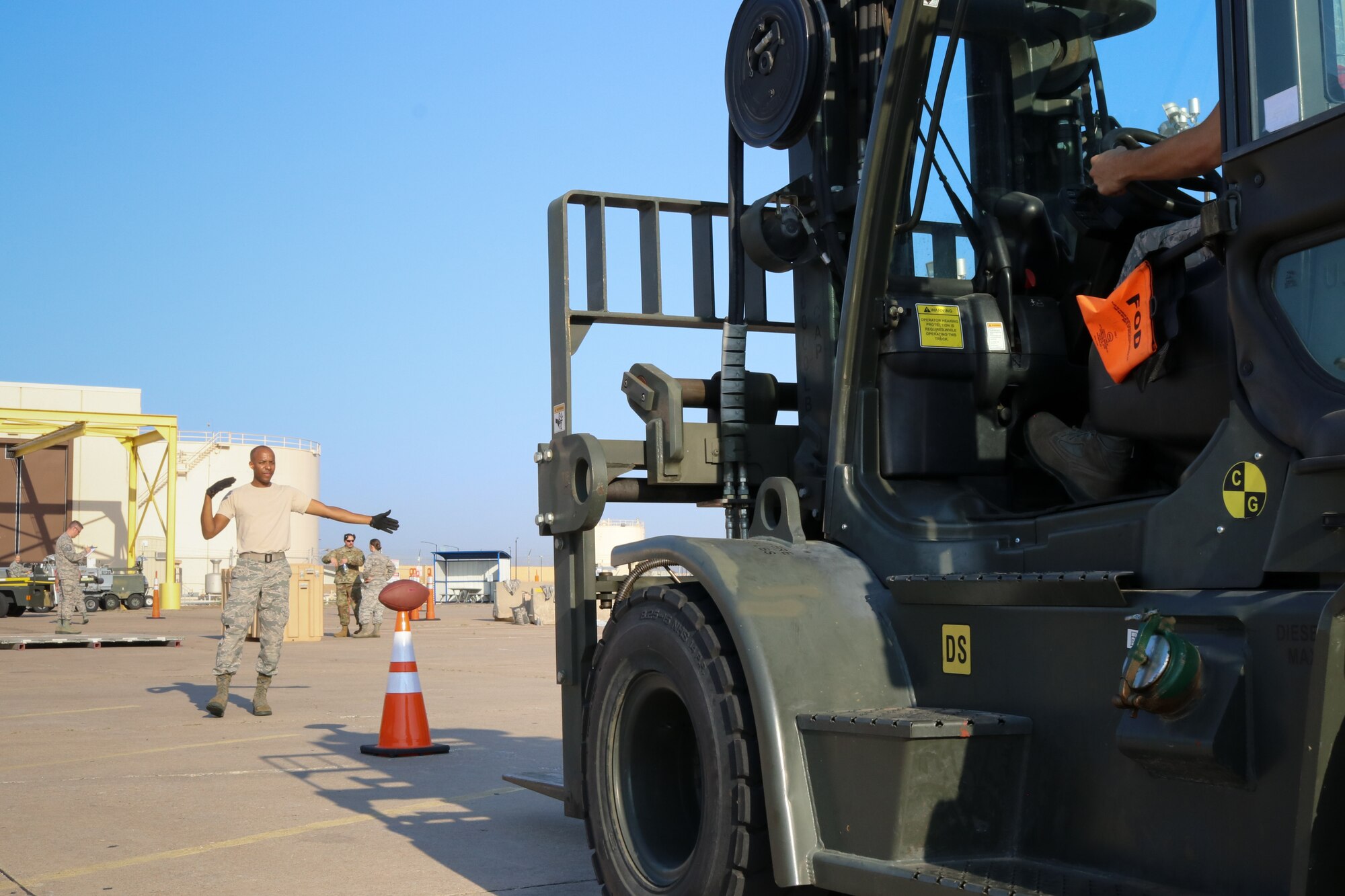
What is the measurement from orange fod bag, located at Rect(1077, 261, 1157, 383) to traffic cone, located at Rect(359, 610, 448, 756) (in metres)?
5.84

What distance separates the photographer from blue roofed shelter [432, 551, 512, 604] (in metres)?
53.8

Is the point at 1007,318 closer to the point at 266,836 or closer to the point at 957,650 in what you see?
the point at 957,650

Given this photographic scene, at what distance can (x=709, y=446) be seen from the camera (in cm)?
489

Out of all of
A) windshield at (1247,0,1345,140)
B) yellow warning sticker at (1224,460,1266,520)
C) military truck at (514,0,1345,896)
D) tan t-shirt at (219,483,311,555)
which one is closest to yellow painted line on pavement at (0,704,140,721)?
tan t-shirt at (219,483,311,555)

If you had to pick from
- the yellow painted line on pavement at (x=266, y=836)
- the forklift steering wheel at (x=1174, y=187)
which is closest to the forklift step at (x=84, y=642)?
the yellow painted line on pavement at (x=266, y=836)

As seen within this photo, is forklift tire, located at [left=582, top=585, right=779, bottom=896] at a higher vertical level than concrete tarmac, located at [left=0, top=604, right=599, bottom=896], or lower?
higher

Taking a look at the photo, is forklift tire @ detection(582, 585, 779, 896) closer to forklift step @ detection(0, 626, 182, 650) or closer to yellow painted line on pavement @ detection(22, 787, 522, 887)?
yellow painted line on pavement @ detection(22, 787, 522, 887)

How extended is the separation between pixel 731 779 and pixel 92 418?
38.3 metres

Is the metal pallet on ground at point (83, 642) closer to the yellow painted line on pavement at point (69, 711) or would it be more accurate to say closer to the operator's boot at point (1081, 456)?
the yellow painted line on pavement at point (69, 711)

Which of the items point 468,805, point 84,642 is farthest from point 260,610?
point 84,642

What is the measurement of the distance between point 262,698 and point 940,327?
7977 millimetres

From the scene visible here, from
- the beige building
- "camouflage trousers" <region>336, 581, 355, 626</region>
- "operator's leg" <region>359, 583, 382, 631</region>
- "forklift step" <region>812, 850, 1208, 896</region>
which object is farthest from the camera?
the beige building

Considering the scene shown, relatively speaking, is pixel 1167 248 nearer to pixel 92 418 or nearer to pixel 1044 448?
pixel 1044 448

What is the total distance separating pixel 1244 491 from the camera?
8.31 feet
